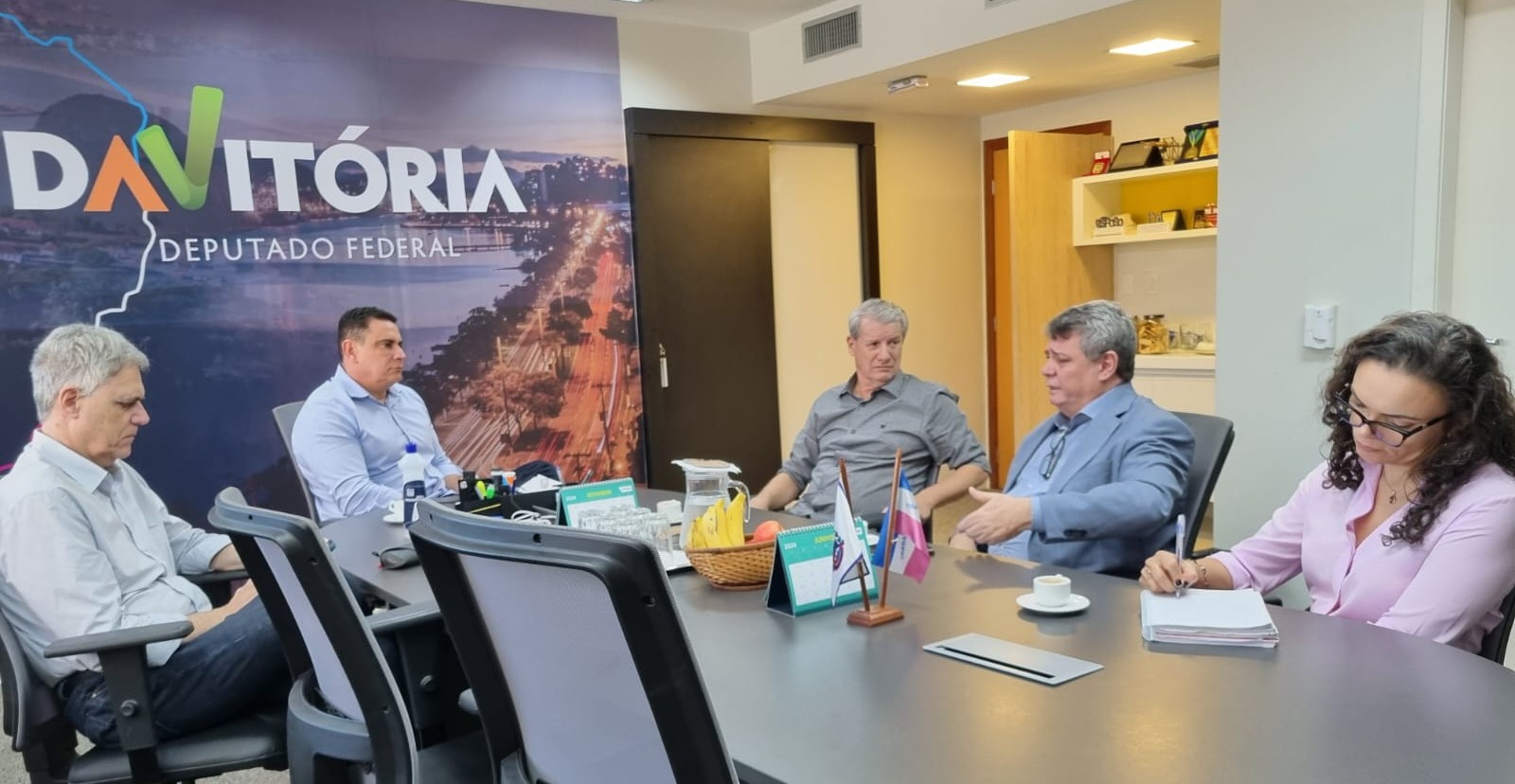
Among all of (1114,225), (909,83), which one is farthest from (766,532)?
(1114,225)

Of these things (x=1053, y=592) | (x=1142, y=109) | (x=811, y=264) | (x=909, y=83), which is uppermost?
(x=909, y=83)

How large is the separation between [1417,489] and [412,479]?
8.30 feet

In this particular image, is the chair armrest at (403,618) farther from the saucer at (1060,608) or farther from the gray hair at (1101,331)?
the gray hair at (1101,331)

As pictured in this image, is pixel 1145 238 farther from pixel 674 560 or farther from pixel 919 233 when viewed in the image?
pixel 674 560

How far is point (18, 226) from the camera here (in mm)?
3789

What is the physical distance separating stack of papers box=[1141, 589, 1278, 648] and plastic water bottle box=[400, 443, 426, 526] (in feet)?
5.54

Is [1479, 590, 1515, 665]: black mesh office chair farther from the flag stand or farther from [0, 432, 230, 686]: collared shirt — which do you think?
[0, 432, 230, 686]: collared shirt

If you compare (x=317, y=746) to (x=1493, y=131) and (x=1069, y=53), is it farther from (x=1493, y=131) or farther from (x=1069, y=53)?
(x=1069, y=53)

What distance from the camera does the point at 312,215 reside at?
437 cm

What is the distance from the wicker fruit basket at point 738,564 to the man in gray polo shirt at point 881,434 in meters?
1.21

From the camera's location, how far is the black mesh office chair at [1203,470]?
8.28ft

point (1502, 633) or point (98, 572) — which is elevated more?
point (98, 572)


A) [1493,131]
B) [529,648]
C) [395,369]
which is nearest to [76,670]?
[529,648]

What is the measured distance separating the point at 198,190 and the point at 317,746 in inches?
120
